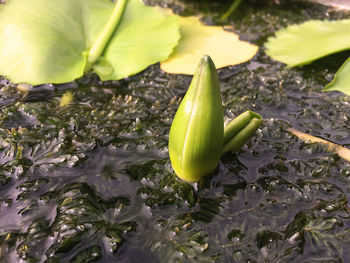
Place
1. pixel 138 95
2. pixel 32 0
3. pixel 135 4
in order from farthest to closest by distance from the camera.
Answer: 1. pixel 135 4
2. pixel 32 0
3. pixel 138 95

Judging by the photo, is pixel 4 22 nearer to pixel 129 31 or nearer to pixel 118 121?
pixel 129 31

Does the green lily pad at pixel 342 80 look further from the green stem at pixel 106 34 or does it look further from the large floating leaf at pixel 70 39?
the green stem at pixel 106 34

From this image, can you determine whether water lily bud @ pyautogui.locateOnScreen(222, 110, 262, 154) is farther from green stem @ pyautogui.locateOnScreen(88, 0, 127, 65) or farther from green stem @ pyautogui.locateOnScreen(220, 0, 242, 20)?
green stem @ pyautogui.locateOnScreen(220, 0, 242, 20)

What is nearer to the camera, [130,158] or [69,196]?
[69,196]

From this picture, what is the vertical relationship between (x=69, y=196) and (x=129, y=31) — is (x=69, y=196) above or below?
below

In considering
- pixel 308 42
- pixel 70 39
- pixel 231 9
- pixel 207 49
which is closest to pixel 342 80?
pixel 308 42

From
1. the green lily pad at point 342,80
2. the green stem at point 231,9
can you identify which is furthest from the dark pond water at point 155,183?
the green stem at point 231,9

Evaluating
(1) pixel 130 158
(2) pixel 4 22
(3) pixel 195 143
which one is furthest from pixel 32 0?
(3) pixel 195 143
